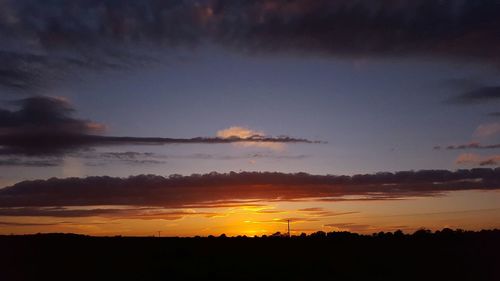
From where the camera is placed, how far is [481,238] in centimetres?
5078

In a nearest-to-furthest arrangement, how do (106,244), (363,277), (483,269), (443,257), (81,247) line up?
(363,277) < (483,269) < (443,257) < (81,247) < (106,244)

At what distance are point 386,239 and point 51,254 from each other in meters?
26.6

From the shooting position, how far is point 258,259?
1638 inches

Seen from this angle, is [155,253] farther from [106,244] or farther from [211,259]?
[106,244]

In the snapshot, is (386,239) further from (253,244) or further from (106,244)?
(106,244)

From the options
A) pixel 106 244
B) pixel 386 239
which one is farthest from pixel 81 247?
pixel 386 239

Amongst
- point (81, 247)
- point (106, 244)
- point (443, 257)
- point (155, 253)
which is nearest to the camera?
point (443, 257)

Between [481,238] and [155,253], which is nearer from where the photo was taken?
[155,253]

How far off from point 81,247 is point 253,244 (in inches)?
524

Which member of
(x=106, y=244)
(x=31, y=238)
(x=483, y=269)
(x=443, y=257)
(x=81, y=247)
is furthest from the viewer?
(x=31, y=238)

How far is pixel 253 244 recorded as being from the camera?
51156 millimetres

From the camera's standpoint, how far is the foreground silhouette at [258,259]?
3566 cm

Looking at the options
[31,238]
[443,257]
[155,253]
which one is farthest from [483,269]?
[31,238]

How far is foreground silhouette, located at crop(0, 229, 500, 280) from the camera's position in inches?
1404
